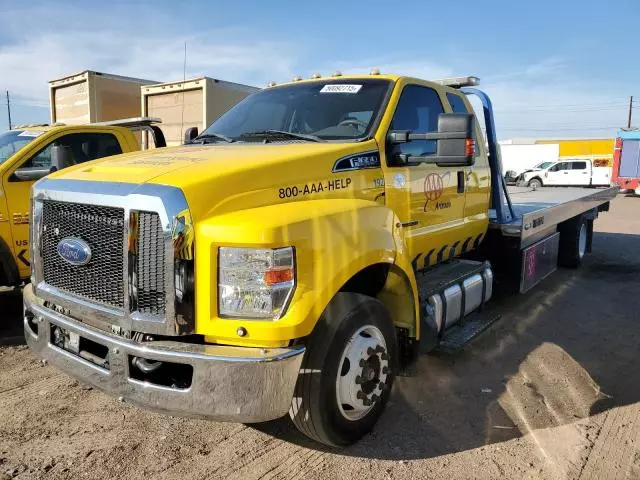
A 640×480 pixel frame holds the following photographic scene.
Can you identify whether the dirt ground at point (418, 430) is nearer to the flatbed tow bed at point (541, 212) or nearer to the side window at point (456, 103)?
the flatbed tow bed at point (541, 212)

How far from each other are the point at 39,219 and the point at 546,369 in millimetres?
3921

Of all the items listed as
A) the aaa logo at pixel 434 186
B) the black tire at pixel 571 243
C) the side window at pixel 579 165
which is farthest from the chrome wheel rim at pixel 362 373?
the side window at pixel 579 165

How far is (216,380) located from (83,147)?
4.65 m

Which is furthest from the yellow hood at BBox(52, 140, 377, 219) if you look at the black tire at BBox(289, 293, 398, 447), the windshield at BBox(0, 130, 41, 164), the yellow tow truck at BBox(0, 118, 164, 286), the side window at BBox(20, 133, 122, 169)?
the windshield at BBox(0, 130, 41, 164)

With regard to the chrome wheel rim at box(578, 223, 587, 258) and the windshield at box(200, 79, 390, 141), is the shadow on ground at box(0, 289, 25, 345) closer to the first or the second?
the windshield at box(200, 79, 390, 141)

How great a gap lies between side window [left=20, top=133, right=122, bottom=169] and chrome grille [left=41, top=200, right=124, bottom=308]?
9.68ft

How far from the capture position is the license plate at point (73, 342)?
2988 mm

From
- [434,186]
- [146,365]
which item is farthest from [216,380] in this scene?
[434,186]

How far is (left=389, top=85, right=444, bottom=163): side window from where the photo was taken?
3846mm

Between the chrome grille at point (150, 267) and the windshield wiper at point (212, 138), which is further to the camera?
the windshield wiper at point (212, 138)

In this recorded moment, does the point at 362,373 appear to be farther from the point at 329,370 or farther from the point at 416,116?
the point at 416,116

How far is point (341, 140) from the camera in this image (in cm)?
358

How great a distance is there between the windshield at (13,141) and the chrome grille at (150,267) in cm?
400

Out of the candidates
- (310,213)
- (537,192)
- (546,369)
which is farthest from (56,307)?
(537,192)
